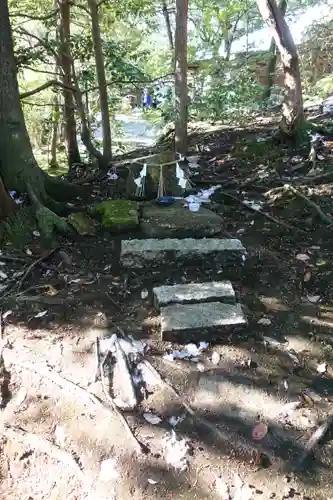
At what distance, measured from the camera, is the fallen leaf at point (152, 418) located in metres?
2.96

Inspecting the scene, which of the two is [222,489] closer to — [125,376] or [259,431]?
[259,431]

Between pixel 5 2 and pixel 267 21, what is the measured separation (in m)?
4.31

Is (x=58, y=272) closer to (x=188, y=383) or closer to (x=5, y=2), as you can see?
(x=188, y=383)

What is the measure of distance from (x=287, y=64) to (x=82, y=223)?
15.5 ft

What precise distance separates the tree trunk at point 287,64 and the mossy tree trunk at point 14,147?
14.0 ft

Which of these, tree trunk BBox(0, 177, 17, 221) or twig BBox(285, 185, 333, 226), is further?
twig BBox(285, 185, 333, 226)

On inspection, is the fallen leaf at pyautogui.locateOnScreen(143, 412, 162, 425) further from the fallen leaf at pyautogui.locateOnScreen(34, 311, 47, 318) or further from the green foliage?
the green foliage

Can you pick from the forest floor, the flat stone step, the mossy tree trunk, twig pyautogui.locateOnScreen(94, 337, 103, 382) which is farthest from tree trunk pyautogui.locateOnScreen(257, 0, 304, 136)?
twig pyautogui.locateOnScreen(94, 337, 103, 382)

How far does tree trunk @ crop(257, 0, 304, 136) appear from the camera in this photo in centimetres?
718

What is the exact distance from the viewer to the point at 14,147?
17.9 ft

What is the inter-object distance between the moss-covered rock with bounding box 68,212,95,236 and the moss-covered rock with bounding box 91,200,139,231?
0.59 feet

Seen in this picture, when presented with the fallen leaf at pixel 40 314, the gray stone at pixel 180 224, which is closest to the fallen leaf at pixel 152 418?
the fallen leaf at pixel 40 314

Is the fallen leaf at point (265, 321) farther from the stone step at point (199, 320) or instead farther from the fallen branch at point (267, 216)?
the fallen branch at point (267, 216)

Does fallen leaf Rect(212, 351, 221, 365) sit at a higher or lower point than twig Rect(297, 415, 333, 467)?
higher
